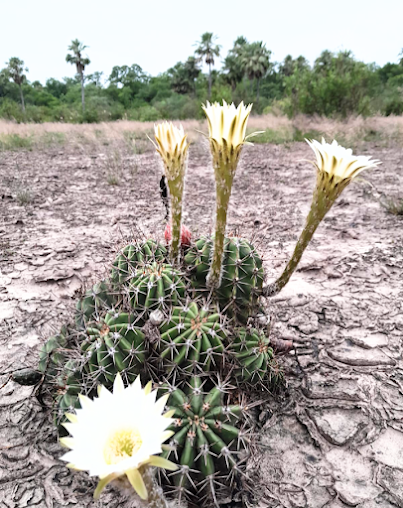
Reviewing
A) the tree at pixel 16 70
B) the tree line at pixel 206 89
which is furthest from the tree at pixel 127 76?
the tree at pixel 16 70

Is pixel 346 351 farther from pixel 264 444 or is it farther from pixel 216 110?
pixel 216 110

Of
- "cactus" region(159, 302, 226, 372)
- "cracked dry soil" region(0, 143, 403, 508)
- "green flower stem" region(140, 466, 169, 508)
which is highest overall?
"cactus" region(159, 302, 226, 372)

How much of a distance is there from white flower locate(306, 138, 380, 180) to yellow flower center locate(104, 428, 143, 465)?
2.92 ft

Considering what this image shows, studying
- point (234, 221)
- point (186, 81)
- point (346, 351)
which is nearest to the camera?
point (346, 351)

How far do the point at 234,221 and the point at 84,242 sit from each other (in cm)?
137

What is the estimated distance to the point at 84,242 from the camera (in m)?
3.22

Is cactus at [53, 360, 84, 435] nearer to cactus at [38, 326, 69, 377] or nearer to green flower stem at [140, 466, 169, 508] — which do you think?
cactus at [38, 326, 69, 377]

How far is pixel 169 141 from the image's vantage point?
4.19 feet

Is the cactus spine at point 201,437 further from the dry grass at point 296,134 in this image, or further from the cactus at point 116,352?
the dry grass at point 296,134

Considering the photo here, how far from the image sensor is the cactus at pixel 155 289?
1326mm

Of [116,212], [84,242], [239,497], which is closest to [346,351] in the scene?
[239,497]

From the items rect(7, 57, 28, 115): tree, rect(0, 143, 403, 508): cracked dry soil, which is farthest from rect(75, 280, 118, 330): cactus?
rect(7, 57, 28, 115): tree

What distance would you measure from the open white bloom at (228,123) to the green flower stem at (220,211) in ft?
0.23

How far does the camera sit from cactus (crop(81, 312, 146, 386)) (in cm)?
125
